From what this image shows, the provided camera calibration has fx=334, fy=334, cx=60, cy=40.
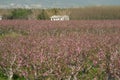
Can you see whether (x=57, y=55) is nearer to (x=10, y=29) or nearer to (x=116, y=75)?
(x=116, y=75)

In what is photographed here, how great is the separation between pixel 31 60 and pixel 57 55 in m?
0.98

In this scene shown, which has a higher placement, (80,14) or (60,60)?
(60,60)

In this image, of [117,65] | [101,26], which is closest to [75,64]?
[117,65]

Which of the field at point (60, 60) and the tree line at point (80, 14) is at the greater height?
the field at point (60, 60)

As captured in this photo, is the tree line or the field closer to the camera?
the field

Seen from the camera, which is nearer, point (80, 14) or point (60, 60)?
point (60, 60)

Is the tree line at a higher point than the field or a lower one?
lower

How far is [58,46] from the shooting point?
14.2 m

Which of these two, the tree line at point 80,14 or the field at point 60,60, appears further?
the tree line at point 80,14

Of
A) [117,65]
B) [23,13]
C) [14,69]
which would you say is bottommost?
[23,13]

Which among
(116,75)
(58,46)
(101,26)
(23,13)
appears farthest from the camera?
(23,13)

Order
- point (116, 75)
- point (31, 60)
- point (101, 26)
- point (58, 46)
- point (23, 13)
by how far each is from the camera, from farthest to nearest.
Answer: point (23, 13) < point (101, 26) < point (58, 46) < point (31, 60) < point (116, 75)

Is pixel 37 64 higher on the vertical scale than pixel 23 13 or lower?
higher

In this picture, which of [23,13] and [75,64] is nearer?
[75,64]
